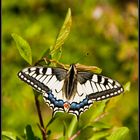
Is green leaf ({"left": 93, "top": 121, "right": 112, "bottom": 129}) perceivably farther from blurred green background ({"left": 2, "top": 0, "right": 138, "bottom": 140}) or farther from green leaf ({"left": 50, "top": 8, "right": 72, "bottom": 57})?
Answer: blurred green background ({"left": 2, "top": 0, "right": 138, "bottom": 140})

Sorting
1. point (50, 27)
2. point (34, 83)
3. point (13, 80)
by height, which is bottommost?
point (34, 83)

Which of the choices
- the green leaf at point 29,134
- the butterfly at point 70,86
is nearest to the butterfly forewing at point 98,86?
the butterfly at point 70,86

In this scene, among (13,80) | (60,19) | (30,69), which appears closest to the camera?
(30,69)

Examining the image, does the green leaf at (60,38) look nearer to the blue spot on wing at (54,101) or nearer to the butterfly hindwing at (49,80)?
the butterfly hindwing at (49,80)

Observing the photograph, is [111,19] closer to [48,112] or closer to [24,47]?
[48,112]

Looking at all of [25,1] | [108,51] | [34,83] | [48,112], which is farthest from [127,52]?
[34,83]

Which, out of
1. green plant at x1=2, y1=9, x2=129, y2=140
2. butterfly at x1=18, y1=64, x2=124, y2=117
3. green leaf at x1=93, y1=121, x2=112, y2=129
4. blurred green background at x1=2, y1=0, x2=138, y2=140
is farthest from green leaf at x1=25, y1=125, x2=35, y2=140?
blurred green background at x1=2, y1=0, x2=138, y2=140
